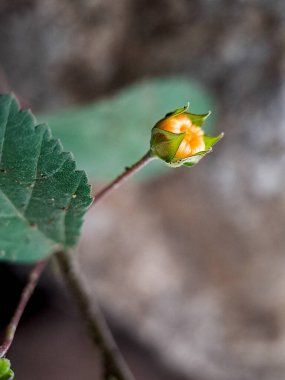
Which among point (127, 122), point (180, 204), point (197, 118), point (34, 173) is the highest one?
point (180, 204)

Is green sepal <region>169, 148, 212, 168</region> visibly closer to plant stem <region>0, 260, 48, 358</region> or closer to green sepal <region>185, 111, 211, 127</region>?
green sepal <region>185, 111, 211, 127</region>

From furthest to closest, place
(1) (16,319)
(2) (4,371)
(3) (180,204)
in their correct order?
(3) (180,204)
(1) (16,319)
(2) (4,371)

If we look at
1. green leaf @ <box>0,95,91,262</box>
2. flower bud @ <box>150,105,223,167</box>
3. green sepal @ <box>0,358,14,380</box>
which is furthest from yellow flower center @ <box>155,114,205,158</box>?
green sepal @ <box>0,358,14,380</box>

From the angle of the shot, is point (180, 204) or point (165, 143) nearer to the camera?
point (165, 143)

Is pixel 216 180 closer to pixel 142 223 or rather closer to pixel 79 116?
pixel 142 223

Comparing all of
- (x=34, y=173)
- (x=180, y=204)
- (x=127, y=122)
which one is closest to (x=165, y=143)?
(x=34, y=173)

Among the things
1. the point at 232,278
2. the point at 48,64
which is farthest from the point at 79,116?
the point at 232,278

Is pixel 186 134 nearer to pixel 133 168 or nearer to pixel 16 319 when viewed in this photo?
pixel 133 168
